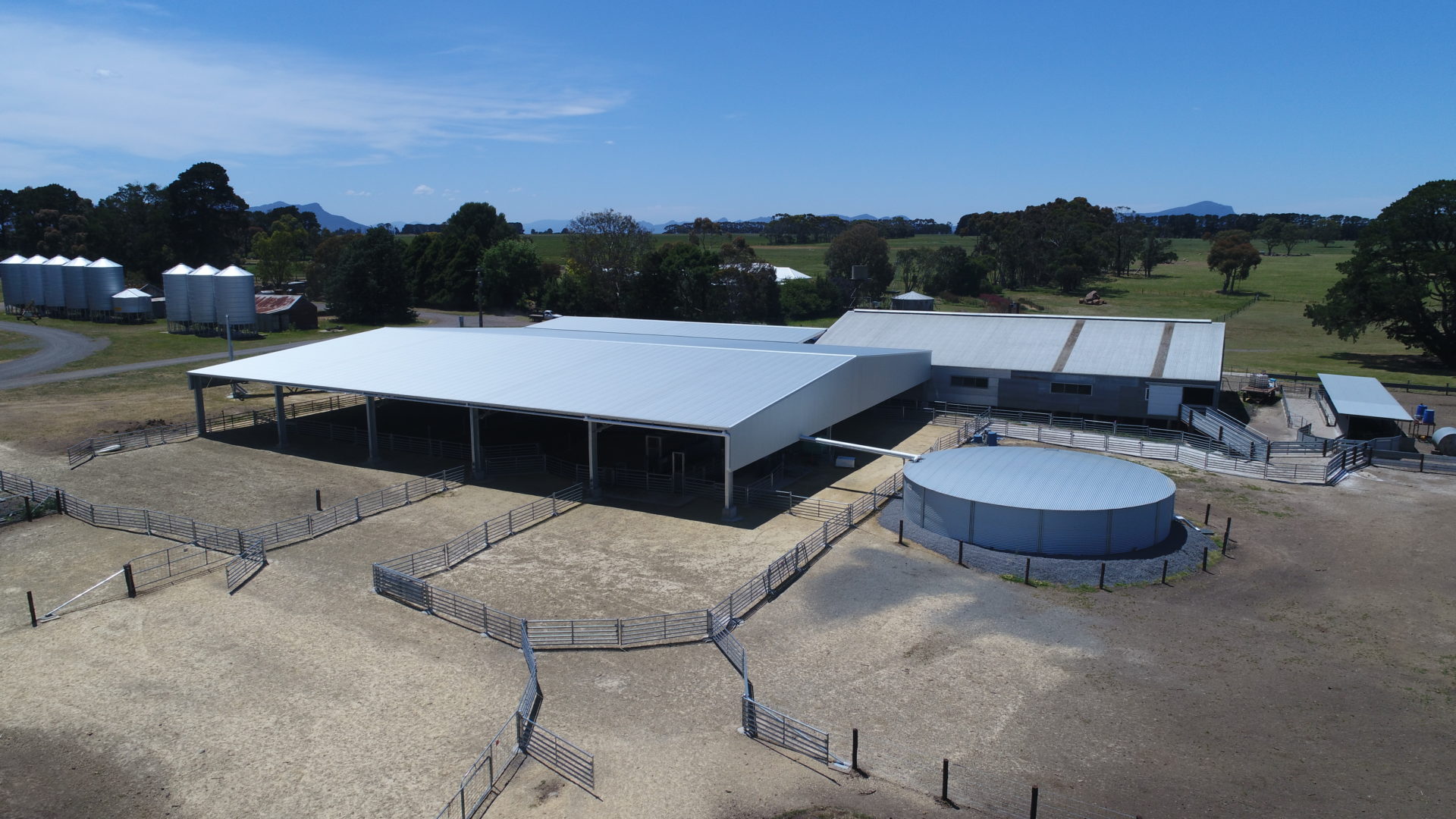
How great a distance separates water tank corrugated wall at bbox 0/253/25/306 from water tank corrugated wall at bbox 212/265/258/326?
3382cm

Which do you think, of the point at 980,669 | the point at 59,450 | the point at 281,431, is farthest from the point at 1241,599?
the point at 59,450

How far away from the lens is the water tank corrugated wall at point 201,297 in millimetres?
81875

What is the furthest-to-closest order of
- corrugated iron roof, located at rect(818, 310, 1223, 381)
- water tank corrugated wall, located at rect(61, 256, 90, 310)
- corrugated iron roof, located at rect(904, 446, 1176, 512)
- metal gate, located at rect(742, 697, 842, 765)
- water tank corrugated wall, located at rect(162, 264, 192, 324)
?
water tank corrugated wall, located at rect(61, 256, 90, 310)
water tank corrugated wall, located at rect(162, 264, 192, 324)
corrugated iron roof, located at rect(818, 310, 1223, 381)
corrugated iron roof, located at rect(904, 446, 1176, 512)
metal gate, located at rect(742, 697, 842, 765)

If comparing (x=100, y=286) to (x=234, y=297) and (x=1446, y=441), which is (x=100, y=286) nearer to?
(x=234, y=297)

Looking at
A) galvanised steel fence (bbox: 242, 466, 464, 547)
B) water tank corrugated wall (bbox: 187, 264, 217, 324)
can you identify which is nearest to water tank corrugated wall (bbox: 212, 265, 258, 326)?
water tank corrugated wall (bbox: 187, 264, 217, 324)

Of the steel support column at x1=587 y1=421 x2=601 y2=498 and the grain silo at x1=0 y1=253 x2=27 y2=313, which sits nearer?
the steel support column at x1=587 y1=421 x2=601 y2=498

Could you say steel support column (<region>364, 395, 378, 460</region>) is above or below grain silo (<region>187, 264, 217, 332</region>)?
below

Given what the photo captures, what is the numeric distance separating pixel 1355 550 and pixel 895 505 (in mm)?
15313

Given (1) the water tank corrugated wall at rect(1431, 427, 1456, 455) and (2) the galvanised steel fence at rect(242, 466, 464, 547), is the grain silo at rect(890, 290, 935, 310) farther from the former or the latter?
(2) the galvanised steel fence at rect(242, 466, 464, 547)

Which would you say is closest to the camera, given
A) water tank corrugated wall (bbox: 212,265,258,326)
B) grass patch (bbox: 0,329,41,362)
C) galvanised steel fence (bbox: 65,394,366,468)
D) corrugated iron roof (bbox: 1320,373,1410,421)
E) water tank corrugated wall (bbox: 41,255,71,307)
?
corrugated iron roof (bbox: 1320,373,1410,421)

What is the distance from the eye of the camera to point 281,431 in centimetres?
4241

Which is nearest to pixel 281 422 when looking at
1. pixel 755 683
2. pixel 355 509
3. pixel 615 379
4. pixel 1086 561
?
pixel 355 509

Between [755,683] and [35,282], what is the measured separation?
110 meters

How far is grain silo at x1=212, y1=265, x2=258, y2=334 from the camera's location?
8125cm
